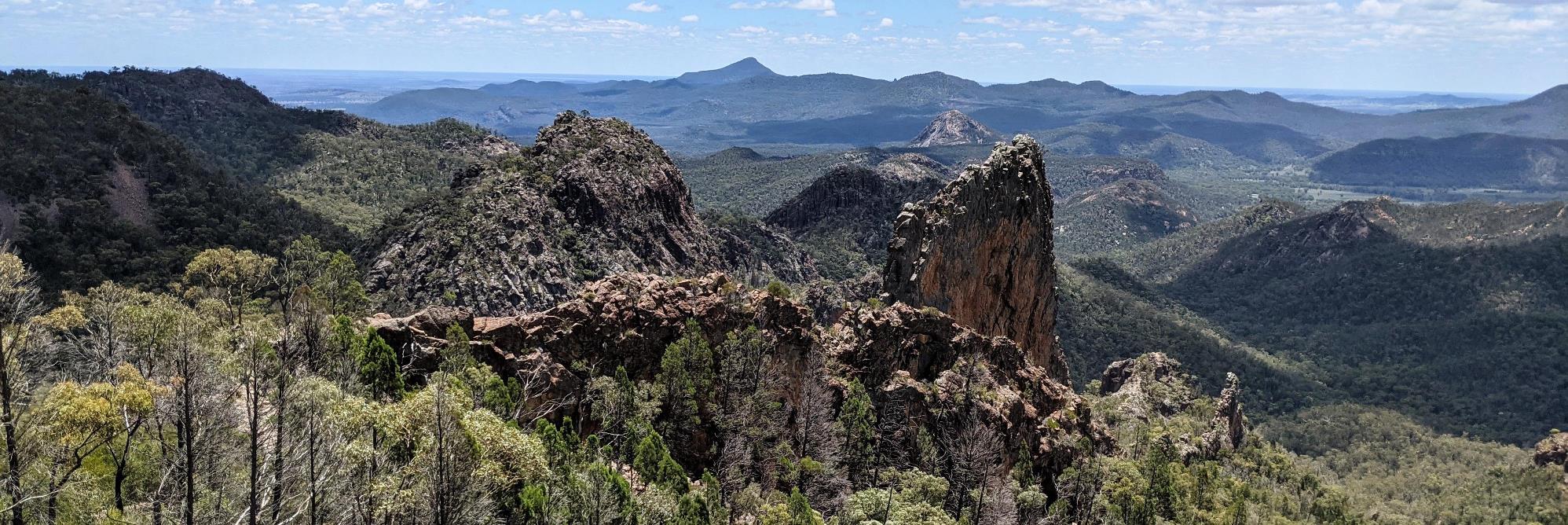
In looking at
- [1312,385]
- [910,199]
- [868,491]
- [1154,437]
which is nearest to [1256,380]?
[1312,385]

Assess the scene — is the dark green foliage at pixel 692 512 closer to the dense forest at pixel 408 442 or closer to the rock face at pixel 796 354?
the dense forest at pixel 408 442

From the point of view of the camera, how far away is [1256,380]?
141750 millimetres

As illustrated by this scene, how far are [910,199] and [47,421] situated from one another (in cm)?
17036

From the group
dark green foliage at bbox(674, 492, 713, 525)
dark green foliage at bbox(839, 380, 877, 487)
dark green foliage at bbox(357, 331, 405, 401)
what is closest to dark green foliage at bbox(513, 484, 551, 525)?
dark green foliage at bbox(674, 492, 713, 525)

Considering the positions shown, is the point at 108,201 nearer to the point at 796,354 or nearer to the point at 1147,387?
the point at 796,354

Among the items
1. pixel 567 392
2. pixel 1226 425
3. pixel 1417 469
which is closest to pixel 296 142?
pixel 567 392

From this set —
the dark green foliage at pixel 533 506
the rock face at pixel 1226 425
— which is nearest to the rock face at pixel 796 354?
the dark green foliage at pixel 533 506

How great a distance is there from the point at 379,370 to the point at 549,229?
1918 inches

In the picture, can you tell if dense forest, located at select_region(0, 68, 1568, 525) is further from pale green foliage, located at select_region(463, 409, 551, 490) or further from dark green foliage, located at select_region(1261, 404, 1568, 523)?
dark green foliage, located at select_region(1261, 404, 1568, 523)

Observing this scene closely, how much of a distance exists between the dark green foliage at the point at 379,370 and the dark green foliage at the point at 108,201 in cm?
4649

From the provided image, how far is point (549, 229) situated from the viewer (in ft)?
278

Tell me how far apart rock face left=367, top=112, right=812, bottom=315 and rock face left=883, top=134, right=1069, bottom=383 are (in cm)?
3169

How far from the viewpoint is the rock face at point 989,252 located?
207 ft

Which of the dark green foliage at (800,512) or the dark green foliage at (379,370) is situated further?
the dark green foliage at (379,370)
